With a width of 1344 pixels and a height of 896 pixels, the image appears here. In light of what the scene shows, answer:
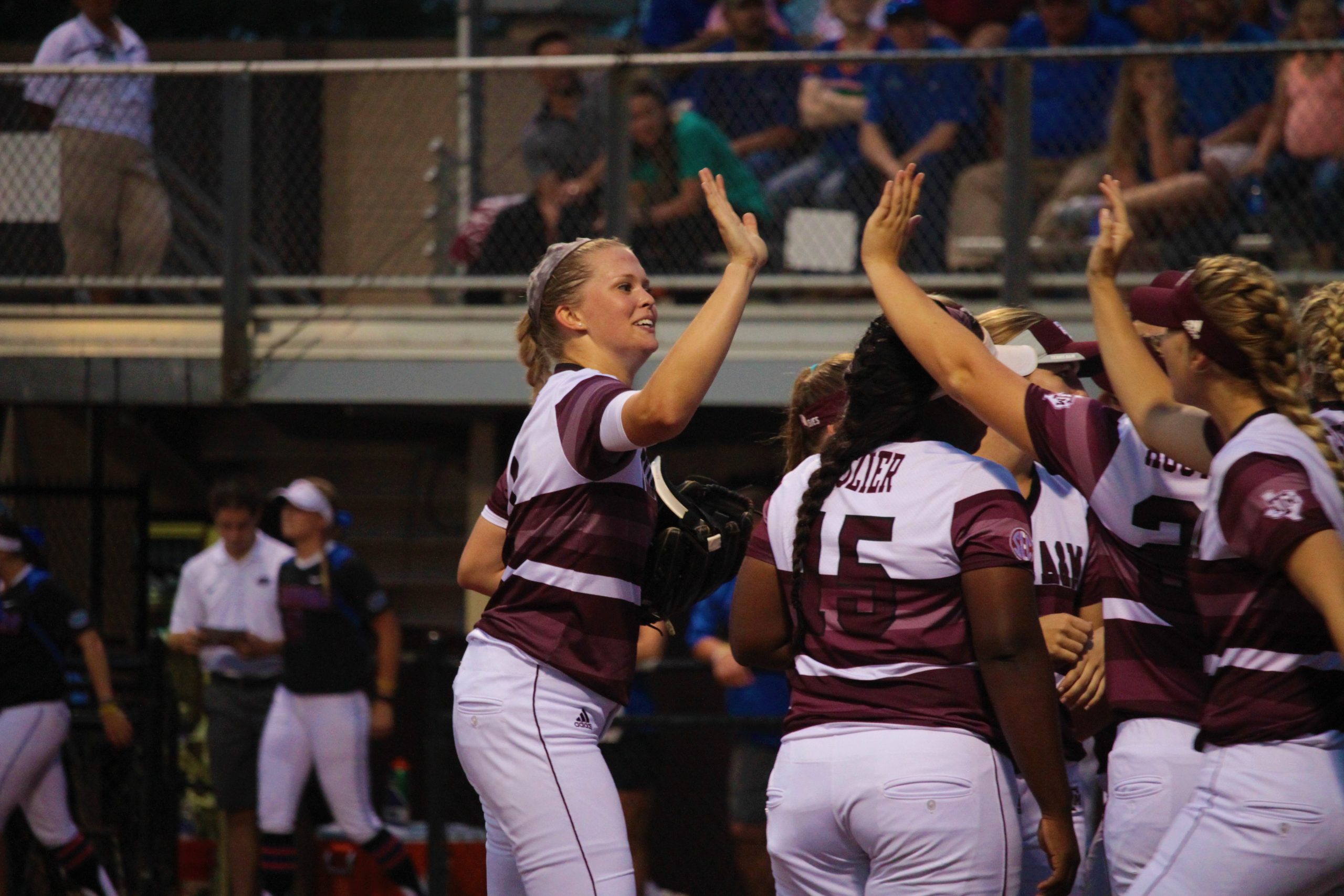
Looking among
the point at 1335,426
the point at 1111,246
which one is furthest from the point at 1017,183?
the point at 1111,246

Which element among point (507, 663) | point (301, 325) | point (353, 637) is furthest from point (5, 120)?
point (507, 663)

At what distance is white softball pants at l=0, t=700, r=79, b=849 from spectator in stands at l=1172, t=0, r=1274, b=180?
19.5ft

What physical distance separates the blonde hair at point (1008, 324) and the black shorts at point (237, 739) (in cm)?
528

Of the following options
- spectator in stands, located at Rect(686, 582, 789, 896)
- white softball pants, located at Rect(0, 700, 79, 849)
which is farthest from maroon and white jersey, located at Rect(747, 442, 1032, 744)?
white softball pants, located at Rect(0, 700, 79, 849)

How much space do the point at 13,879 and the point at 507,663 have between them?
5.91 meters

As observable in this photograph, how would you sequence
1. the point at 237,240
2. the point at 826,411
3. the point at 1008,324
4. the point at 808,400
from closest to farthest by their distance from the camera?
the point at 826,411, the point at 808,400, the point at 1008,324, the point at 237,240

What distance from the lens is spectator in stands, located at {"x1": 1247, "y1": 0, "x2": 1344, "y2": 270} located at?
6.77 m

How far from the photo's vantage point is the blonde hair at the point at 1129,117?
6.87 metres

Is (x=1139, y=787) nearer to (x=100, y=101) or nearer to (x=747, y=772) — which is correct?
(x=747, y=772)

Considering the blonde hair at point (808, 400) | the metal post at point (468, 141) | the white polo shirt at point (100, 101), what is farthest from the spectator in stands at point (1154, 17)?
the white polo shirt at point (100, 101)

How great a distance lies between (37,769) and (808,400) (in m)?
5.15

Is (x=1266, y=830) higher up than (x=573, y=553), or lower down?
lower down

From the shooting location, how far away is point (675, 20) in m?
8.90

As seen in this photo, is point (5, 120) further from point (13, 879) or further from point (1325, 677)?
point (1325, 677)
